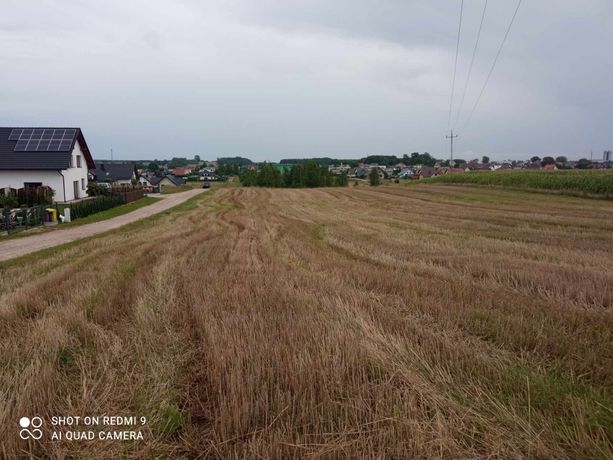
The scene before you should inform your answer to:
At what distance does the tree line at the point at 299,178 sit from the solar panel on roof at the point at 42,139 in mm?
60864

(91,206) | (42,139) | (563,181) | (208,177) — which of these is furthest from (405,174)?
(91,206)

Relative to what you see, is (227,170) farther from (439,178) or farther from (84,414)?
(84,414)

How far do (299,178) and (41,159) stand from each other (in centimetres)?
7026

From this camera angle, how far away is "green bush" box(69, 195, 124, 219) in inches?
957

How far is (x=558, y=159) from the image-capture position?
139m

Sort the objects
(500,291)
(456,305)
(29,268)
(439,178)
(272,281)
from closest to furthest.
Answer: (456,305) → (500,291) → (272,281) → (29,268) → (439,178)

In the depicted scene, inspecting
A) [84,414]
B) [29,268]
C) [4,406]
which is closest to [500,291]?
[84,414]

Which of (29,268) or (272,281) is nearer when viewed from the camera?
(272,281)

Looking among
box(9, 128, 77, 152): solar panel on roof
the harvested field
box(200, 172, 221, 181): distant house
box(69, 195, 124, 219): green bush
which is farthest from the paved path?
box(200, 172, 221, 181): distant house

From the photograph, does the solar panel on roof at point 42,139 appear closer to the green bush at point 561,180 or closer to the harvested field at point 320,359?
the harvested field at point 320,359

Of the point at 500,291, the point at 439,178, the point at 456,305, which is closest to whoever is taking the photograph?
the point at 456,305

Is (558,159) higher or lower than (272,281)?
higher

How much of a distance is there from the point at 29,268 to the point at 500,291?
10.5 meters

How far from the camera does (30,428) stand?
10.1 feet
